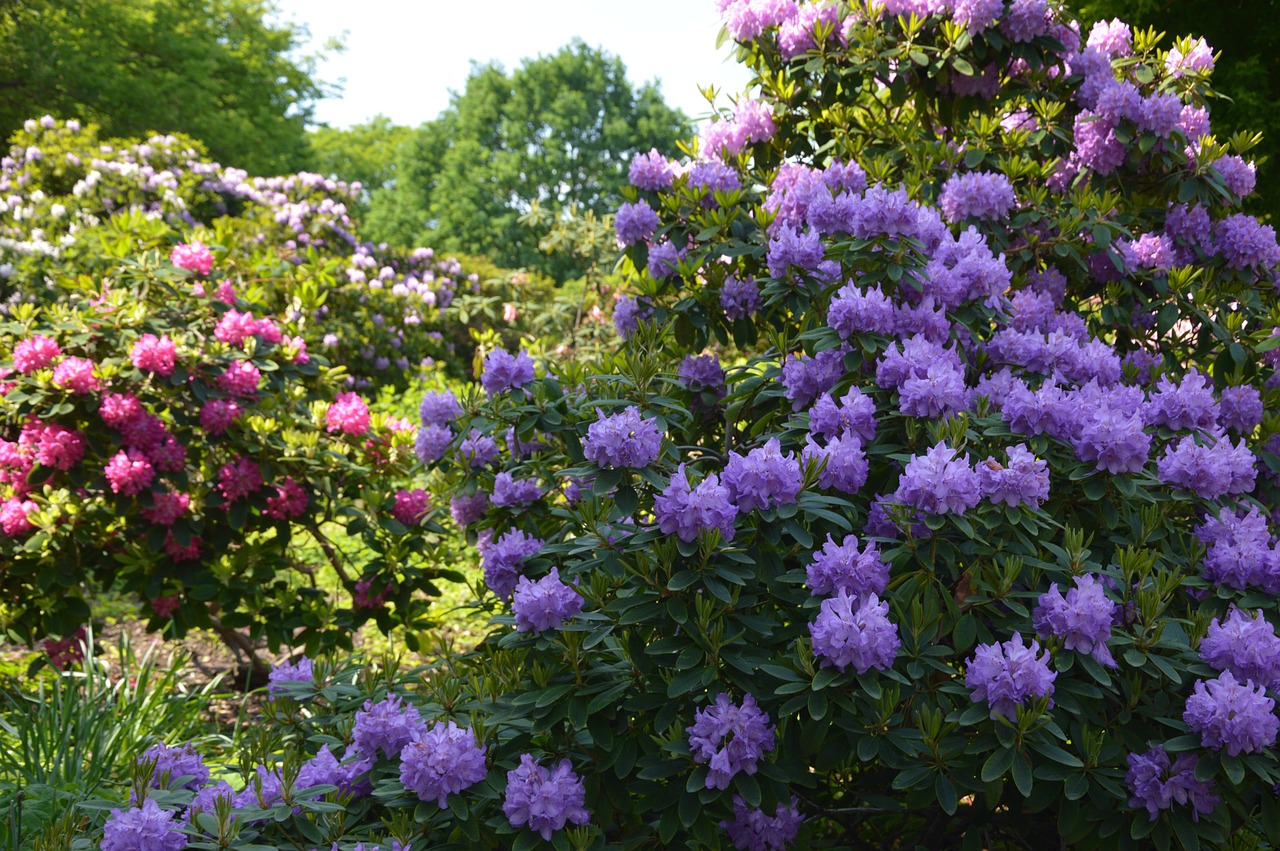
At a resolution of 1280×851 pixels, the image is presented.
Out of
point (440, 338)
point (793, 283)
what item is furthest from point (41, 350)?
point (440, 338)

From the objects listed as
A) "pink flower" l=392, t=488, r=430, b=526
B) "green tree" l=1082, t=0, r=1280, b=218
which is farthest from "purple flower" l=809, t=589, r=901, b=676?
"green tree" l=1082, t=0, r=1280, b=218

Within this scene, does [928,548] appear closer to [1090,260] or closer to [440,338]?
[1090,260]

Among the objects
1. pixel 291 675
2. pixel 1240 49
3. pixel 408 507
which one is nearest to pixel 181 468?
pixel 408 507

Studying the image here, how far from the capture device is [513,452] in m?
2.94

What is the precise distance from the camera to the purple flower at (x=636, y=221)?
3125mm

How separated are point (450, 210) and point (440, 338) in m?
21.6

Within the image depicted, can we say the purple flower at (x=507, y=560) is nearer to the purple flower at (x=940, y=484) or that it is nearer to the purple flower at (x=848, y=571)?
the purple flower at (x=848, y=571)

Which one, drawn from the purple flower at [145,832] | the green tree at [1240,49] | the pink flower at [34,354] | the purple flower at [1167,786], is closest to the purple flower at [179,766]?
the purple flower at [145,832]

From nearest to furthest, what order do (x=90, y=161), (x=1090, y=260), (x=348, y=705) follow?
1. (x=348, y=705)
2. (x=1090, y=260)
3. (x=90, y=161)

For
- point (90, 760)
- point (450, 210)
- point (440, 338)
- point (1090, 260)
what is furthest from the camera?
point (450, 210)

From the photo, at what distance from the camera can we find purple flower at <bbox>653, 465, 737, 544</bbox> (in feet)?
6.19

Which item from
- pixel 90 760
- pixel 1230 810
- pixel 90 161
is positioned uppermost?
pixel 90 161

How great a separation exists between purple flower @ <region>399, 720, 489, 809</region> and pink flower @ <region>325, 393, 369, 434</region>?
2381mm

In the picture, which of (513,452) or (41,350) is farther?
(41,350)
